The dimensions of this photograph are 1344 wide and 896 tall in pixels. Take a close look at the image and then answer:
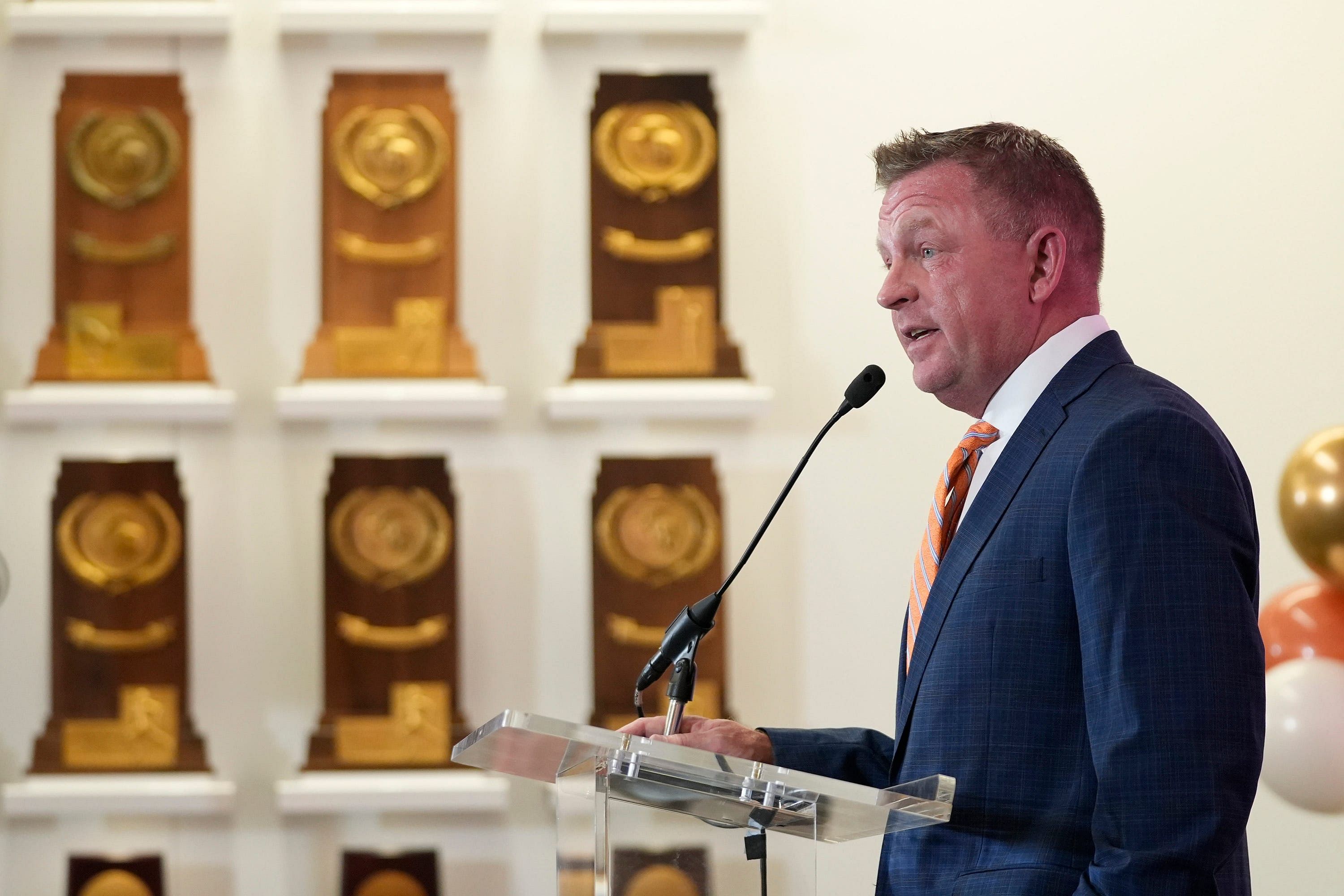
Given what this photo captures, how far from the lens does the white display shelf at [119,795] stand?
276 centimetres

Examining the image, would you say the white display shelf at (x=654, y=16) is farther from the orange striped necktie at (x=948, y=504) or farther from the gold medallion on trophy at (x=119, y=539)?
the orange striped necktie at (x=948, y=504)

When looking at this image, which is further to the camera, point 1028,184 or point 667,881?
point 1028,184

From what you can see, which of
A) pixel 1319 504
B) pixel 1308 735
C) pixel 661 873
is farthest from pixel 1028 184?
pixel 1308 735

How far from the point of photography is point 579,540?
9.50 ft

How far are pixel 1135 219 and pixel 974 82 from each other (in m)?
0.44

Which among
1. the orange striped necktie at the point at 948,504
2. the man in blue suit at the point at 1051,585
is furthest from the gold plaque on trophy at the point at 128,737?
the orange striped necktie at the point at 948,504

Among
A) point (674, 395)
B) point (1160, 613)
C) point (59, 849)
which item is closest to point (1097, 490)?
point (1160, 613)

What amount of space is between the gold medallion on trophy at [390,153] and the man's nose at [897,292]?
1551 mm

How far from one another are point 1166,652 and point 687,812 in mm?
414

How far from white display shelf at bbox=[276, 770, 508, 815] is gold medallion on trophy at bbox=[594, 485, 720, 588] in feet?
1.64

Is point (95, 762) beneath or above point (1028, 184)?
beneath

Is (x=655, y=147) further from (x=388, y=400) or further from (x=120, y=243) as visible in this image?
(x=120, y=243)

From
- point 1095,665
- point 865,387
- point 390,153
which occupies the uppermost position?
point 390,153

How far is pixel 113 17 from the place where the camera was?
2875 mm
